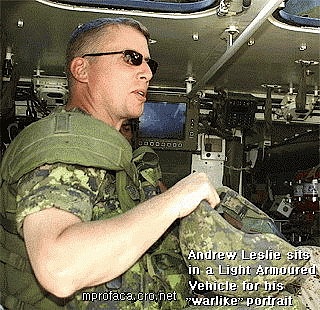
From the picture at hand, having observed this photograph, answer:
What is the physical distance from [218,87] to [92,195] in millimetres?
2793

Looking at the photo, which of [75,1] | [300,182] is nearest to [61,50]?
[75,1]

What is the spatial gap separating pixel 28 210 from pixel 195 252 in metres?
0.32

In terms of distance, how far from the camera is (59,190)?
3.25ft

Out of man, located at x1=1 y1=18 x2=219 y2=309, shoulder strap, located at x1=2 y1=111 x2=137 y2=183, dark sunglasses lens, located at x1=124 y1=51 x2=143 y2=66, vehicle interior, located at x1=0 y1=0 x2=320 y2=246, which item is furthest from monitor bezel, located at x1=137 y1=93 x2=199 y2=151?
shoulder strap, located at x1=2 y1=111 x2=137 y2=183

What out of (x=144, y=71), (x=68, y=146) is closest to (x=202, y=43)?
(x=144, y=71)

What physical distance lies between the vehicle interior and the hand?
1.27 metres

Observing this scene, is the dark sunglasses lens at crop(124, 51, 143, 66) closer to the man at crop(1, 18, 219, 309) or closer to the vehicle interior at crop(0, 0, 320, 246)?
the man at crop(1, 18, 219, 309)

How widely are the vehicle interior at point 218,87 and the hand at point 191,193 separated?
127 centimetres

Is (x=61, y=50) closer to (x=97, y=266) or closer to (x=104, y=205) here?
(x=104, y=205)

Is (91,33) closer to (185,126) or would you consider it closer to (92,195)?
(92,195)

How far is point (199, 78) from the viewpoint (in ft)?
11.6

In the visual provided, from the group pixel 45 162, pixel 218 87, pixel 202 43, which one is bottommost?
pixel 218 87

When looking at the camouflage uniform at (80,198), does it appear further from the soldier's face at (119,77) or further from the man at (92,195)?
the soldier's face at (119,77)

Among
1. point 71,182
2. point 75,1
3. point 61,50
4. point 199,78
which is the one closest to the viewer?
point 71,182
